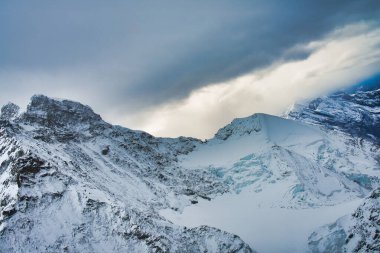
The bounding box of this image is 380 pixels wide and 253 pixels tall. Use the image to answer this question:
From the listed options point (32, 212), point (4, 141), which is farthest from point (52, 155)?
point (32, 212)

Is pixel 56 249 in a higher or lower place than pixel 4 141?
lower

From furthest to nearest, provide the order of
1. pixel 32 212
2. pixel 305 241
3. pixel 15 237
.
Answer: pixel 305 241
pixel 32 212
pixel 15 237

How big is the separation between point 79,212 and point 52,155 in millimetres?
44423

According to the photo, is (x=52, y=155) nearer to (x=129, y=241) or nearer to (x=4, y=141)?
(x=4, y=141)

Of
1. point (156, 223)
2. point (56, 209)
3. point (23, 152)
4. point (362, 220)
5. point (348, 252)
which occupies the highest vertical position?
point (23, 152)

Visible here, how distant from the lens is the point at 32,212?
473 ft

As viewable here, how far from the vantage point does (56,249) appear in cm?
13788

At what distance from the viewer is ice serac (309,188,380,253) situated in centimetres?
15875

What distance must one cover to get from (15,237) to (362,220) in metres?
121

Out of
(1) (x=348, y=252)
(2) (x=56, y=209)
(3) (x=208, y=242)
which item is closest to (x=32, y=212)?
(2) (x=56, y=209)

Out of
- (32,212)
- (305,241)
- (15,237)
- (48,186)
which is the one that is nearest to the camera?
(15,237)

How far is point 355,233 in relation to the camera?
170 m

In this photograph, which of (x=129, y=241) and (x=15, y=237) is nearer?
(x=15, y=237)

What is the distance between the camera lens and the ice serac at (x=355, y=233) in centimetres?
15875
